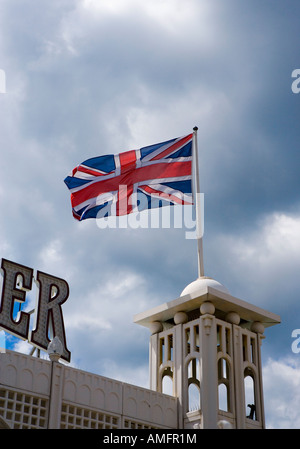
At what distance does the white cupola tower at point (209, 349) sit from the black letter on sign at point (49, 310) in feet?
17.5

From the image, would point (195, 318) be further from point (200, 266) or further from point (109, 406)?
point (109, 406)

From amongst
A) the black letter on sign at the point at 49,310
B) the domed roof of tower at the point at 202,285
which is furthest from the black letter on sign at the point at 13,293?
the domed roof of tower at the point at 202,285

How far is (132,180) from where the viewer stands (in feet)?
127

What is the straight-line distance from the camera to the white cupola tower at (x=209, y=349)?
35.7 metres

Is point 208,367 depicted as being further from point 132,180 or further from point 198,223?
point 132,180

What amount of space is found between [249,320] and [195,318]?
3.15 metres

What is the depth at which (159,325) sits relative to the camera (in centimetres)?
3950

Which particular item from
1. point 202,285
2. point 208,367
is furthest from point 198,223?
point 208,367

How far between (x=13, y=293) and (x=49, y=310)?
2.03 m

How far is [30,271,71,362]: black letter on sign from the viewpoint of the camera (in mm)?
34219

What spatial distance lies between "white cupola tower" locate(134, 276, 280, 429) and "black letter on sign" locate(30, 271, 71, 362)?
5335mm

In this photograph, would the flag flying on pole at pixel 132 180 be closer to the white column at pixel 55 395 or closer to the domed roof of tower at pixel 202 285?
the domed roof of tower at pixel 202 285
